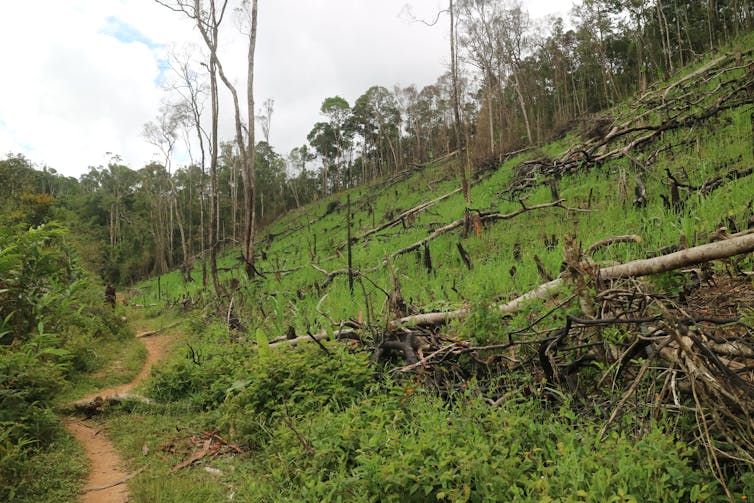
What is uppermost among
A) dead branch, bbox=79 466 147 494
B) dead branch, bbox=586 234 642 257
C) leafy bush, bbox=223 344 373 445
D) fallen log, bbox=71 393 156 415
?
dead branch, bbox=586 234 642 257

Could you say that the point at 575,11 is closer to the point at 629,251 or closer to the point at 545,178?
the point at 545,178

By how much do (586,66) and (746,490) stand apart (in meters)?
40.3

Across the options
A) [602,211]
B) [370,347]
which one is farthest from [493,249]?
[370,347]

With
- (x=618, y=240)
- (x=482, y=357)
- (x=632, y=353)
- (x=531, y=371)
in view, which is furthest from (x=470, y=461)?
(x=618, y=240)

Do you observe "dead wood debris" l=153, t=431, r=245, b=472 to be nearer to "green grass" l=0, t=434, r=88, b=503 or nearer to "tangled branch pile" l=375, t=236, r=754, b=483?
"green grass" l=0, t=434, r=88, b=503

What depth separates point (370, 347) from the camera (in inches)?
184

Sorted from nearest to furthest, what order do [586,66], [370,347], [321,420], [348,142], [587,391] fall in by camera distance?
[587,391] → [321,420] → [370,347] → [586,66] → [348,142]

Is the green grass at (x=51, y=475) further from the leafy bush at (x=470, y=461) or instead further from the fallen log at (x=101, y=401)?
the leafy bush at (x=470, y=461)

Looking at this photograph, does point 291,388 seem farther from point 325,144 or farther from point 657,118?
point 325,144

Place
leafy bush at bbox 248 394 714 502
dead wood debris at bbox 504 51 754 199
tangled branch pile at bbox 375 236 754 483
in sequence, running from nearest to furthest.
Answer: leafy bush at bbox 248 394 714 502 < tangled branch pile at bbox 375 236 754 483 < dead wood debris at bbox 504 51 754 199

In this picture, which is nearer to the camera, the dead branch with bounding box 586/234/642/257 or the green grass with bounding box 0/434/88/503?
the green grass with bounding box 0/434/88/503

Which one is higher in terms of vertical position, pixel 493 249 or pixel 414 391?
pixel 493 249

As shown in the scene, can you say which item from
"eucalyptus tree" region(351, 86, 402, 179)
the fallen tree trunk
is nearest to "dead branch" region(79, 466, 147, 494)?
the fallen tree trunk

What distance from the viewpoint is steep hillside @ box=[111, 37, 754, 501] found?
82.3 inches
